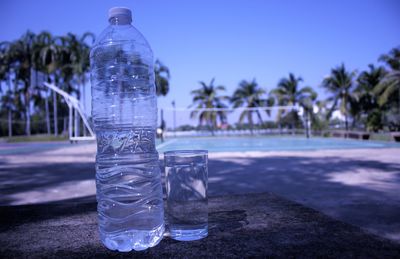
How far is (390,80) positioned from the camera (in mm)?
32969

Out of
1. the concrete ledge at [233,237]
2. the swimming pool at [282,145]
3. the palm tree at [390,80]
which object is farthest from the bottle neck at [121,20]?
the palm tree at [390,80]

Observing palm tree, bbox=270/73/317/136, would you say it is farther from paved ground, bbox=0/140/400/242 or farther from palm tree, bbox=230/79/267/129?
paved ground, bbox=0/140/400/242

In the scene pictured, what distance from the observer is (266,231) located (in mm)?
2621

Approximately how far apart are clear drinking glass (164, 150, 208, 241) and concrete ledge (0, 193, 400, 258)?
137 mm

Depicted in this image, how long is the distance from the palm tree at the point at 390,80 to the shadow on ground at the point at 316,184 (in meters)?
27.2

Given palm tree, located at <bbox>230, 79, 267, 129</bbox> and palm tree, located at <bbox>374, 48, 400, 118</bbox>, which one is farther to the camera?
palm tree, located at <bbox>230, 79, 267, 129</bbox>

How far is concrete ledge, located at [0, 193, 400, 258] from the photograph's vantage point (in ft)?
7.14

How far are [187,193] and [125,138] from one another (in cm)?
71

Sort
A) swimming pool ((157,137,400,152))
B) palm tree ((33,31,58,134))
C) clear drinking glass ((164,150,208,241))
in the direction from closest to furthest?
clear drinking glass ((164,150,208,241)), swimming pool ((157,137,400,152)), palm tree ((33,31,58,134))

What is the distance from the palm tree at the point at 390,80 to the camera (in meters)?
32.7

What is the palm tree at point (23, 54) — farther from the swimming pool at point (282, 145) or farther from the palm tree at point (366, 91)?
the palm tree at point (366, 91)

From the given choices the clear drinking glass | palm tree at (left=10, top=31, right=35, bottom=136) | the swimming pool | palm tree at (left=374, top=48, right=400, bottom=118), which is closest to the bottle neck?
the clear drinking glass

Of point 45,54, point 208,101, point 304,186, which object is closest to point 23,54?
point 45,54

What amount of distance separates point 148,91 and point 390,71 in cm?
3742
